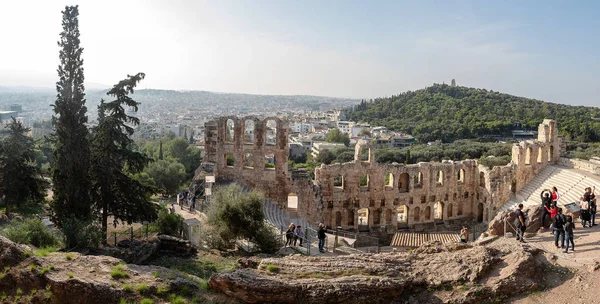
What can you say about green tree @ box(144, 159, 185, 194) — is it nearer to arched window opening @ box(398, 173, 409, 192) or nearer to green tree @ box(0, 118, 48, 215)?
green tree @ box(0, 118, 48, 215)

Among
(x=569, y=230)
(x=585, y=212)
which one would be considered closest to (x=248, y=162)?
(x=585, y=212)

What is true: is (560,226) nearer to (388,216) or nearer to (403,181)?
(388,216)

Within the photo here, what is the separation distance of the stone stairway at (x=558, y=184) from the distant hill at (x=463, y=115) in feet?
150

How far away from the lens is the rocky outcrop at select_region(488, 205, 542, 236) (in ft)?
59.9

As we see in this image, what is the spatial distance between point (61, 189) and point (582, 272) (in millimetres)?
19687

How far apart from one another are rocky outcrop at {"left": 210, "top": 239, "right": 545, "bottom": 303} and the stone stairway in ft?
57.8

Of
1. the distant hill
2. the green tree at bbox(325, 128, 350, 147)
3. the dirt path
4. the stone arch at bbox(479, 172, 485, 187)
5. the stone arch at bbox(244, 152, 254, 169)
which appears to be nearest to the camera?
the dirt path

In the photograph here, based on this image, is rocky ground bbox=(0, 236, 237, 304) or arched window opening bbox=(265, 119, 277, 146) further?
arched window opening bbox=(265, 119, 277, 146)

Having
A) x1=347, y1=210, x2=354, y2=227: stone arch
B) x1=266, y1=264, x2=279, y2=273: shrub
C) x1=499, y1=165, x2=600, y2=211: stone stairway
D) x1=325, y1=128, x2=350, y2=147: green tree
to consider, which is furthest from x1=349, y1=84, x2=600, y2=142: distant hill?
x1=266, y1=264, x2=279, y2=273: shrub

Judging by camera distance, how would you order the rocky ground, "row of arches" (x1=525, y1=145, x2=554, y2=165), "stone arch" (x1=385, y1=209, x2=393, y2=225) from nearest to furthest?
1. the rocky ground
2. "stone arch" (x1=385, y1=209, x2=393, y2=225)
3. "row of arches" (x1=525, y1=145, x2=554, y2=165)

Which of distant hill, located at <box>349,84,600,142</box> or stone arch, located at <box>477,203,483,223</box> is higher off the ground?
distant hill, located at <box>349,84,600,142</box>

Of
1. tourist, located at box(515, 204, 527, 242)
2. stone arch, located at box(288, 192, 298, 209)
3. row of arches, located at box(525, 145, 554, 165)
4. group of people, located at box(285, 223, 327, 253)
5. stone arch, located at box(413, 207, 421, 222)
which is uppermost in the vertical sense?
row of arches, located at box(525, 145, 554, 165)

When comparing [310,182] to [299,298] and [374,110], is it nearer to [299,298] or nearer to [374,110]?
[299,298]

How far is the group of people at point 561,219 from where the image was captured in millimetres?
14695
